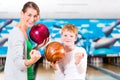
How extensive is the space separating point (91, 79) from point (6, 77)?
6.23 feet

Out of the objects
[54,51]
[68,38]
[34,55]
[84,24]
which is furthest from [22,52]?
[84,24]

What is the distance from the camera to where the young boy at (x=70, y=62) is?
272cm

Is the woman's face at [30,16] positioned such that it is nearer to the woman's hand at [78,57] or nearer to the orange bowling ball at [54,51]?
the orange bowling ball at [54,51]

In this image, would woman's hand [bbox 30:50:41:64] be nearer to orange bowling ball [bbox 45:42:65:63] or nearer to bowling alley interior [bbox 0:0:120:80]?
orange bowling ball [bbox 45:42:65:63]

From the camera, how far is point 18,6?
4160 mm

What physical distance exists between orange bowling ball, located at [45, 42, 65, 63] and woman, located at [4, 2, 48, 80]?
4.6 inches

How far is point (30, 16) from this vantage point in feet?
9.02

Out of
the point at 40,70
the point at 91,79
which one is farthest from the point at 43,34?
the point at 40,70

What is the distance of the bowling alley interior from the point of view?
4.38 m

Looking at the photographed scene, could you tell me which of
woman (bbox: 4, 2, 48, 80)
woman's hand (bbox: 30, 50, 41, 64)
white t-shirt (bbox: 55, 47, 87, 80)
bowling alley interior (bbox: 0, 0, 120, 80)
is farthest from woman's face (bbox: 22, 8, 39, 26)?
bowling alley interior (bbox: 0, 0, 120, 80)

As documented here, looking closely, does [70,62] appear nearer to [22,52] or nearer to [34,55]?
[34,55]

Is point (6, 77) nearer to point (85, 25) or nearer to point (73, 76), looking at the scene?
point (73, 76)

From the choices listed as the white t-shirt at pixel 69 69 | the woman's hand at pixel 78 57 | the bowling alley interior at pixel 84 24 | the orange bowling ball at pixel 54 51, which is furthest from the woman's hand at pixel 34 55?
the bowling alley interior at pixel 84 24

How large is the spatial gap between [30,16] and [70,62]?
23.3 inches
